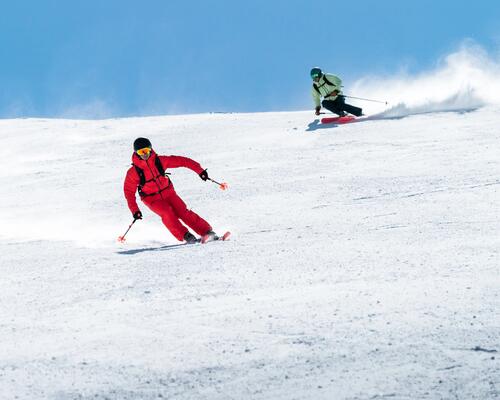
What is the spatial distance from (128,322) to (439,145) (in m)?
8.33

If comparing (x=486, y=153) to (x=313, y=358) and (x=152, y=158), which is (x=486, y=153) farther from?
(x=313, y=358)

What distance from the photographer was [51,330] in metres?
4.79

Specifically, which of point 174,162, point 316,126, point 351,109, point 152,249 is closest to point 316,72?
point 351,109

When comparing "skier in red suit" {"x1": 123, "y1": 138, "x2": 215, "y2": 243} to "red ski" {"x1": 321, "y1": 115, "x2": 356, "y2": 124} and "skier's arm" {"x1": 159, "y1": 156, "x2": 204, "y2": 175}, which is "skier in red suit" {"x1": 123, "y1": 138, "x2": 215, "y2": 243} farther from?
"red ski" {"x1": 321, "y1": 115, "x2": 356, "y2": 124}

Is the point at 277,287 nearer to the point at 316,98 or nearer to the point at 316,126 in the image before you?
the point at 316,126

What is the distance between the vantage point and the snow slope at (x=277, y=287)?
3914 mm

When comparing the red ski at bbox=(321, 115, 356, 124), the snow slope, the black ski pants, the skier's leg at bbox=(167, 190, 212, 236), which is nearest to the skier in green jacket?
the black ski pants

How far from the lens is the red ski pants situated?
27.0 feet

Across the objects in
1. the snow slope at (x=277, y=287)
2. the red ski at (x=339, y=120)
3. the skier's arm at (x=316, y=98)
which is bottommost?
the snow slope at (x=277, y=287)

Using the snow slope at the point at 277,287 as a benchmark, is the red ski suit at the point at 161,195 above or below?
above

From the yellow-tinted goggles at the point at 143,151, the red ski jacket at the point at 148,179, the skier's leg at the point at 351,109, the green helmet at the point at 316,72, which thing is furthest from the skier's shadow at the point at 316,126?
the yellow-tinted goggles at the point at 143,151

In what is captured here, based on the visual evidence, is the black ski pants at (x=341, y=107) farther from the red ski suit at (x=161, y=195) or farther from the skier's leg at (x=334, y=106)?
the red ski suit at (x=161, y=195)

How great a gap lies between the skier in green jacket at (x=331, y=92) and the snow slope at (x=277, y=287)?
4127mm

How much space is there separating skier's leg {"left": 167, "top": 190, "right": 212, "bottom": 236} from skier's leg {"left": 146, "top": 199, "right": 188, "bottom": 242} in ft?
0.27
